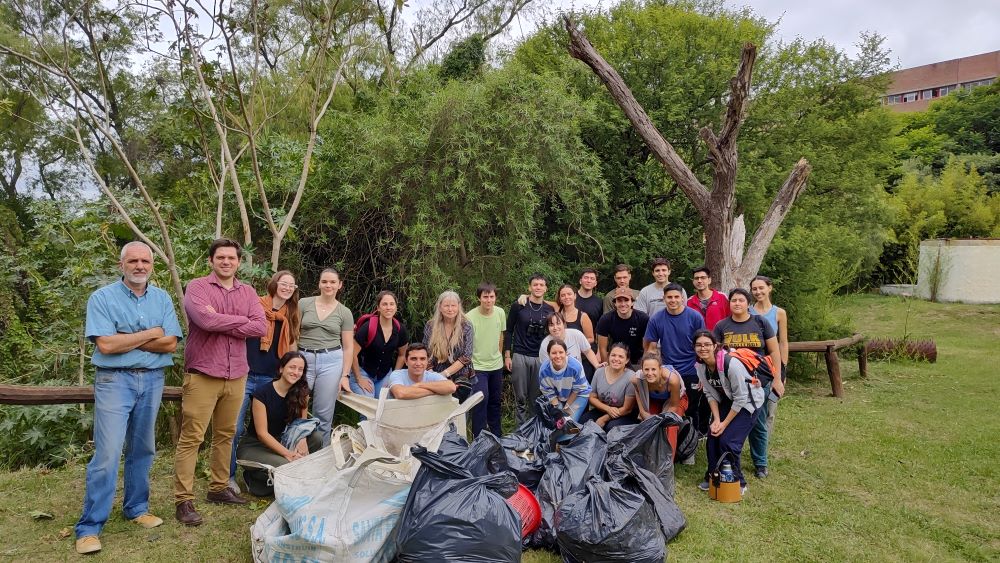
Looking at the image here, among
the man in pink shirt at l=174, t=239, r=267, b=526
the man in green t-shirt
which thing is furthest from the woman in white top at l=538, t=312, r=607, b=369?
the man in pink shirt at l=174, t=239, r=267, b=526

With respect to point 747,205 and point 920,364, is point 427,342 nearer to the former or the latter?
point 747,205

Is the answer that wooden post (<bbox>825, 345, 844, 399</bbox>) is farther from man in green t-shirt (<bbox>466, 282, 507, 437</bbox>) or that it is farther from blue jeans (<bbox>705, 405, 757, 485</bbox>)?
man in green t-shirt (<bbox>466, 282, 507, 437</bbox>)

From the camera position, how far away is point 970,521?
4.12m

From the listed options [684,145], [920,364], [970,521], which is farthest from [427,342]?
[920,364]

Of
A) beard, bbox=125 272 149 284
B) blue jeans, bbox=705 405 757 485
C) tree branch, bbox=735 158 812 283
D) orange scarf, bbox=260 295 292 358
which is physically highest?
tree branch, bbox=735 158 812 283

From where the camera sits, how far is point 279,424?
408 cm

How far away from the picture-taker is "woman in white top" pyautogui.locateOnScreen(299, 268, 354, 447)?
4398mm

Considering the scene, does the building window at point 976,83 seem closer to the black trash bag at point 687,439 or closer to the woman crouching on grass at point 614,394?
the black trash bag at point 687,439

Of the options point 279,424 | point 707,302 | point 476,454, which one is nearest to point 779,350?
point 707,302

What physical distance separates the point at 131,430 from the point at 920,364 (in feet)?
37.5

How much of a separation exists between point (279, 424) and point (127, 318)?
1.17 metres

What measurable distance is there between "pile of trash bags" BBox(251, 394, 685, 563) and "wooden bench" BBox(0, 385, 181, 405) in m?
1.74

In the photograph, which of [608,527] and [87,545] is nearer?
[608,527]

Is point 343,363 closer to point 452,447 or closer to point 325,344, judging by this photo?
point 325,344
